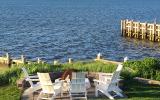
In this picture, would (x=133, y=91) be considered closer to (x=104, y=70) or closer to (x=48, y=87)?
(x=104, y=70)

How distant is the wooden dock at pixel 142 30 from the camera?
59397 millimetres

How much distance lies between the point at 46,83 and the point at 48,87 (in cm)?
19

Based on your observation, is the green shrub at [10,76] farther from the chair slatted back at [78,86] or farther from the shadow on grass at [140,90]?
the shadow on grass at [140,90]

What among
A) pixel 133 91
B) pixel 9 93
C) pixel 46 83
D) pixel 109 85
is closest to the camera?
pixel 46 83

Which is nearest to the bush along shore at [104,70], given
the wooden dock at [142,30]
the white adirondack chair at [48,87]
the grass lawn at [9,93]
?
the grass lawn at [9,93]

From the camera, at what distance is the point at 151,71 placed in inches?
880

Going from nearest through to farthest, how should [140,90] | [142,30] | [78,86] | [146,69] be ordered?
[78,86] → [140,90] → [146,69] → [142,30]

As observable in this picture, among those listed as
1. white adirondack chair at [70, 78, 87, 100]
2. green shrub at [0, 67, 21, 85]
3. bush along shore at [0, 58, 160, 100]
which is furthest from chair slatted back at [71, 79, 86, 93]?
green shrub at [0, 67, 21, 85]

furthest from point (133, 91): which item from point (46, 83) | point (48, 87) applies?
point (46, 83)

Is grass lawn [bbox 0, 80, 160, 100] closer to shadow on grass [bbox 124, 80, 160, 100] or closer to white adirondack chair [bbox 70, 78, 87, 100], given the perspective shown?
shadow on grass [bbox 124, 80, 160, 100]

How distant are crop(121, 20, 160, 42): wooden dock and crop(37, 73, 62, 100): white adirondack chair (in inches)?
1647

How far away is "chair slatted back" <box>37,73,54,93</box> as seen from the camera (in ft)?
57.6

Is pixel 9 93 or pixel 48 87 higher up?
pixel 48 87

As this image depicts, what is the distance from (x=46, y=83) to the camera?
17.7 metres
